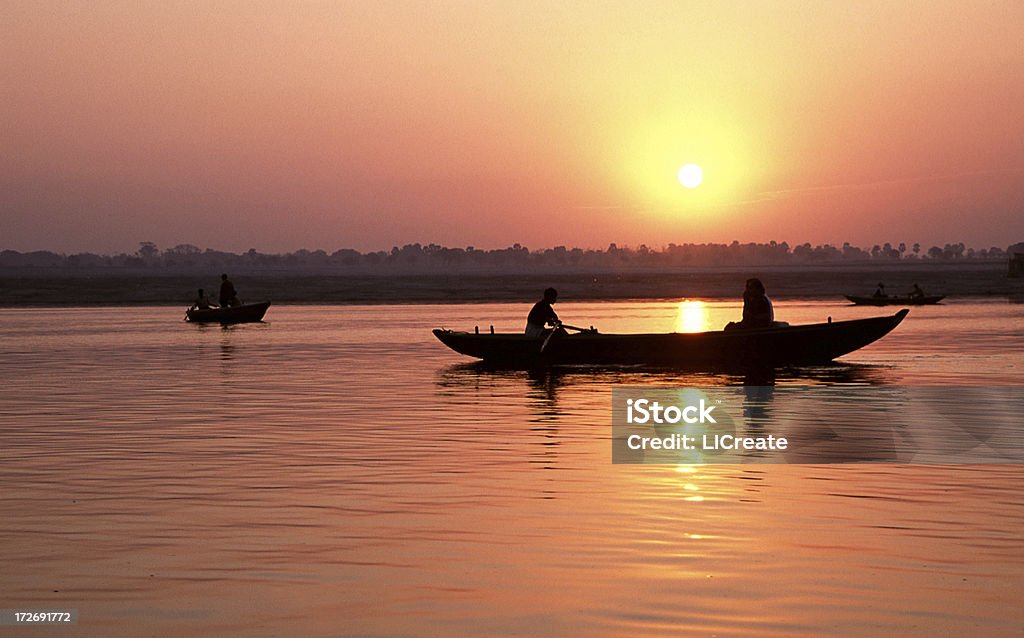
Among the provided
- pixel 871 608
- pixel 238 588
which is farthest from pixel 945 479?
pixel 238 588

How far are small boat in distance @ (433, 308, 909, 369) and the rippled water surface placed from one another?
9.45m

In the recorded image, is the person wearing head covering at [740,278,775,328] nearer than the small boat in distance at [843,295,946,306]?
Yes

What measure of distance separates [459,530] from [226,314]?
179 ft

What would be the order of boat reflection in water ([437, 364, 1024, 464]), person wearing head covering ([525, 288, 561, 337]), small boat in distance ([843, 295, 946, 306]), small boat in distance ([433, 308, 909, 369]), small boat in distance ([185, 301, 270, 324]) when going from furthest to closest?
small boat in distance ([843, 295, 946, 306])
small boat in distance ([185, 301, 270, 324])
person wearing head covering ([525, 288, 561, 337])
small boat in distance ([433, 308, 909, 369])
boat reflection in water ([437, 364, 1024, 464])

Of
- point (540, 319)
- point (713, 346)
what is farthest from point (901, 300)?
point (540, 319)

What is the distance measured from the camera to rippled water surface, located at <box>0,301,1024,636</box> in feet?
31.7

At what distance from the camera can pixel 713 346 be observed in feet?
114

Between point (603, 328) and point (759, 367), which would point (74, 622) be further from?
point (603, 328)

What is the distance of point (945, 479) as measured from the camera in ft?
51.6

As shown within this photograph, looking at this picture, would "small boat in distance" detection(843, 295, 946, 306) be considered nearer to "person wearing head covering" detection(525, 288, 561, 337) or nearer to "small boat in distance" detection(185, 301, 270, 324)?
"small boat in distance" detection(185, 301, 270, 324)

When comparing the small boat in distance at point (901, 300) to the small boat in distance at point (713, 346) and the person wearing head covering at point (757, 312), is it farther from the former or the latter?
the person wearing head covering at point (757, 312)

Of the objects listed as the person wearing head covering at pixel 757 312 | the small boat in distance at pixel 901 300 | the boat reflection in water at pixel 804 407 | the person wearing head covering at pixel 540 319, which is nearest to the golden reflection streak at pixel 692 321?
the small boat in distance at pixel 901 300

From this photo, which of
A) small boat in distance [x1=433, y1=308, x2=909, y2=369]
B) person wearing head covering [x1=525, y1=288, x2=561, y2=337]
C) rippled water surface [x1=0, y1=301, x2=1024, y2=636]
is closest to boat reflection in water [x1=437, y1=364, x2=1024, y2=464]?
small boat in distance [x1=433, y1=308, x2=909, y2=369]

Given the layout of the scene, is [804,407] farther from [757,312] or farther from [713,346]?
[757,312]
